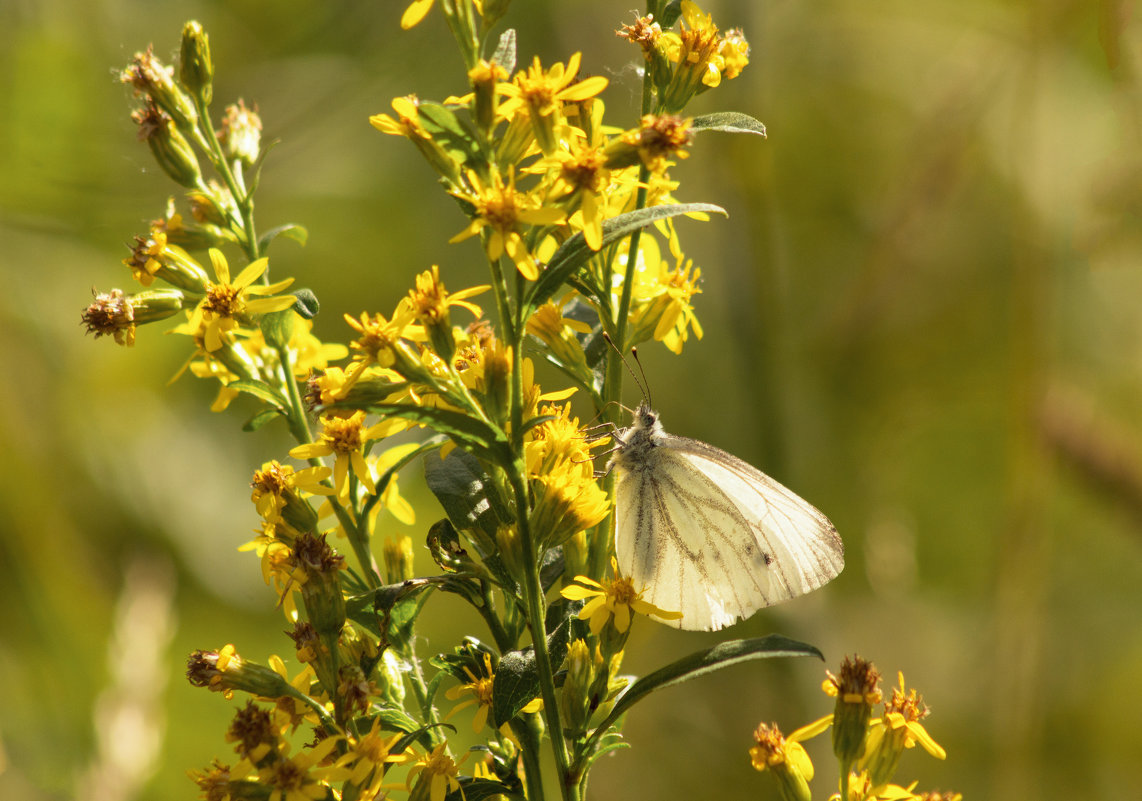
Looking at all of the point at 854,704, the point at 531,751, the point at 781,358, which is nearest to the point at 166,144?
the point at 531,751

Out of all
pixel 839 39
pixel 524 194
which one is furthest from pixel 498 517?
pixel 839 39

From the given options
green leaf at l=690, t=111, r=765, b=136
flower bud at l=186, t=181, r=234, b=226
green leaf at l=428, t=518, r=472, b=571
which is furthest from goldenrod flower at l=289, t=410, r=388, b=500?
green leaf at l=690, t=111, r=765, b=136

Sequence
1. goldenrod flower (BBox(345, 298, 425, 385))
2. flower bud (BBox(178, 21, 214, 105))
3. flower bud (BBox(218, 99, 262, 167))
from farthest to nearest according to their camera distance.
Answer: flower bud (BBox(218, 99, 262, 167)) → flower bud (BBox(178, 21, 214, 105)) → goldenrod flower (BBox(345, 298, 425, 385))

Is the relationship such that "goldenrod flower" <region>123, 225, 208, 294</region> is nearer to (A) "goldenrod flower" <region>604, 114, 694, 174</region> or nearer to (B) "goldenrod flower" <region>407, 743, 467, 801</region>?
(A) "goldenrod flower" <region>604, 114, 694, 174</region>

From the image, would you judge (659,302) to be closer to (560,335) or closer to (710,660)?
(560,335)

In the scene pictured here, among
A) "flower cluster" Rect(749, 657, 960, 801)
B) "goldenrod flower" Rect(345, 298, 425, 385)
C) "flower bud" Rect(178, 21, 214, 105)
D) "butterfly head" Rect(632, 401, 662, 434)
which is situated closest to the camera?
"goldenrod flower" Rect(345, 298, 425, 385)

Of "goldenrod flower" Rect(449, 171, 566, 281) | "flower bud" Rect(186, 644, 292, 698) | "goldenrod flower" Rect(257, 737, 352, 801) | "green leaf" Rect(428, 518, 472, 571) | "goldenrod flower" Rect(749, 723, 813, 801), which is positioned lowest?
"goldenrod flower" Rect(749, 723, 813, 801)

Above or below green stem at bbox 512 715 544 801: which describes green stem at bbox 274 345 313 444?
above
